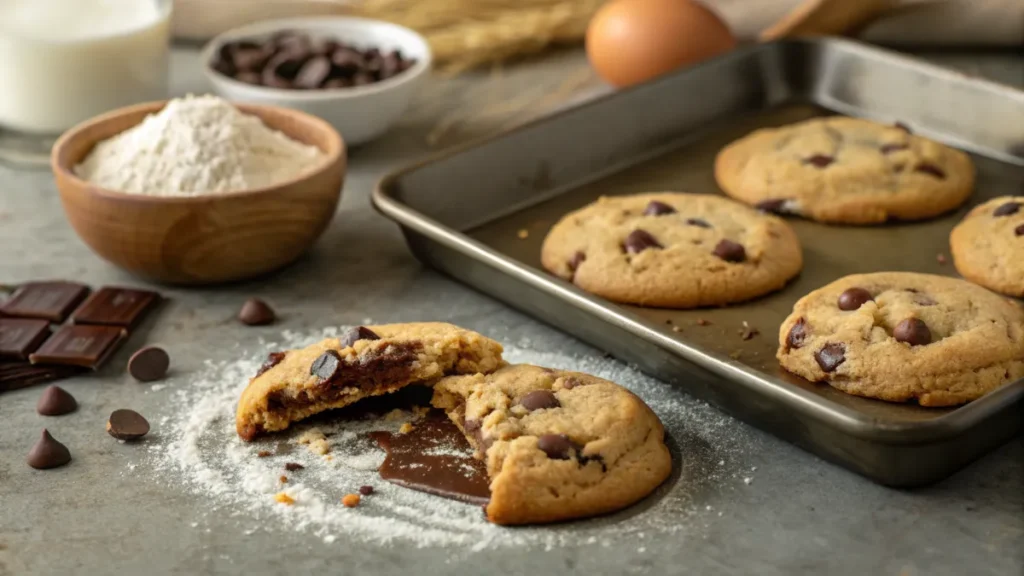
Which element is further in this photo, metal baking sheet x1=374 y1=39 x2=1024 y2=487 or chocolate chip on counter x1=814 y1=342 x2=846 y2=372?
chocolate chip on counter x1=814 y1=342 x2=846 y2=372

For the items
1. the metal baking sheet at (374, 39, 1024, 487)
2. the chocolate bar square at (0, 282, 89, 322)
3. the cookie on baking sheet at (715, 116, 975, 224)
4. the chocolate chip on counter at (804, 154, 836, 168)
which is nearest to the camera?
the metal baking sheet at (374, 39, 1024, 487)

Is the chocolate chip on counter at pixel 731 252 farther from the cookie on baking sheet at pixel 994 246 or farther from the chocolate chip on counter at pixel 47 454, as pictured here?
the chocolate chip on counter at pixel 47 454

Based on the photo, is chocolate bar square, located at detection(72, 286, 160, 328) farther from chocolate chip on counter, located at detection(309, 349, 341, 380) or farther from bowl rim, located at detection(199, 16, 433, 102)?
bowl rim, located at detection(199, 16, 433, 102)

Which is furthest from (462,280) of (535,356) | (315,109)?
(315,109)

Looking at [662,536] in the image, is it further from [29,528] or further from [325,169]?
[325,169]

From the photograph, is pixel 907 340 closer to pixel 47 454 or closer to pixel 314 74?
pixel 47 454

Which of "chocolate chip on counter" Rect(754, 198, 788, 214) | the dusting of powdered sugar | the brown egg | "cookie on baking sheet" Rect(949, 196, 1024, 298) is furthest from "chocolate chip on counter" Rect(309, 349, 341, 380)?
the brown egg

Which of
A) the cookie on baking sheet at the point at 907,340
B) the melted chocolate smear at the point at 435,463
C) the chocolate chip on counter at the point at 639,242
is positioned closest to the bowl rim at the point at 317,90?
the chocolate chip on counter at the point at 639,242
